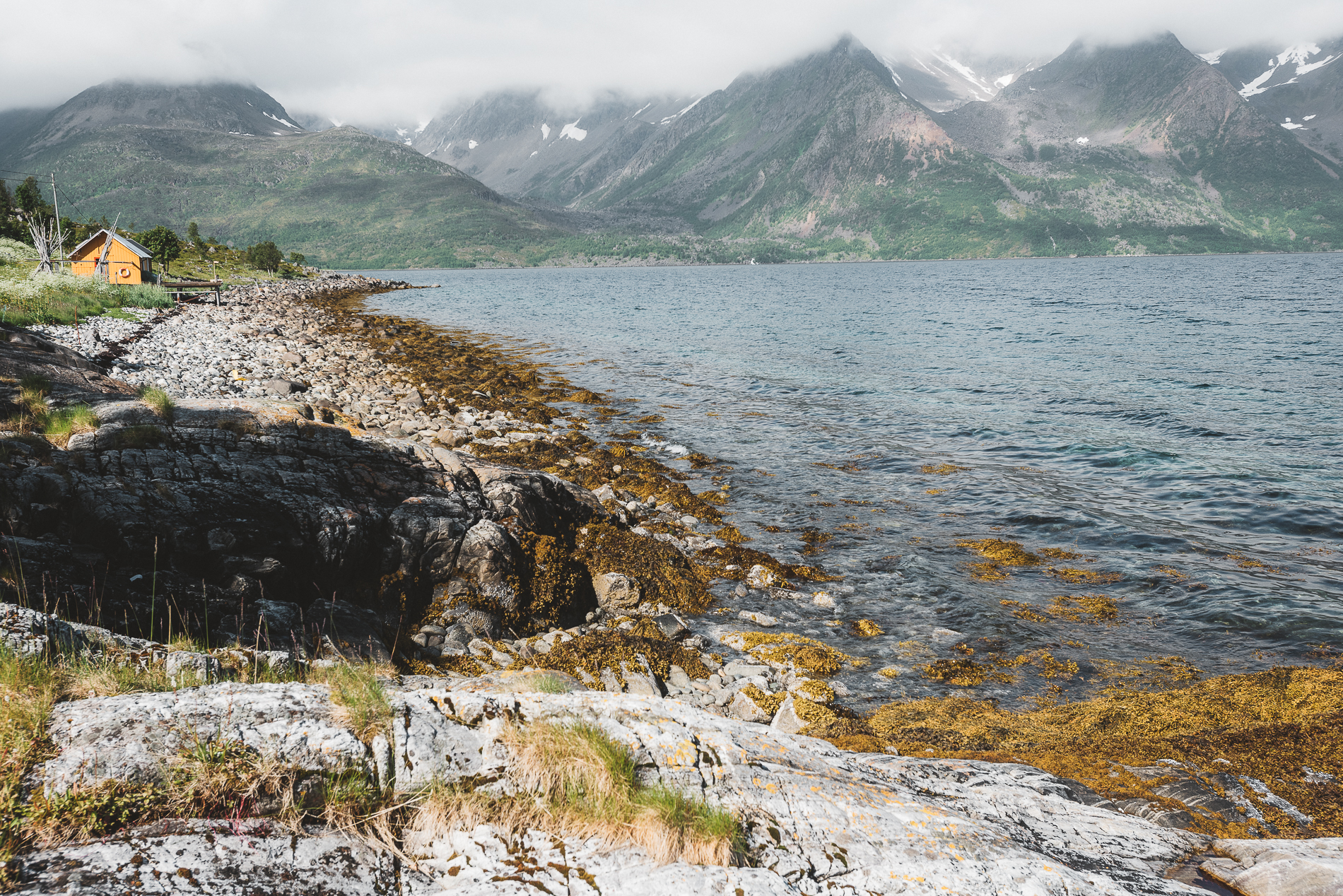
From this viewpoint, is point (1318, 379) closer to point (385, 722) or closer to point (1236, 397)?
point (1236, 397)

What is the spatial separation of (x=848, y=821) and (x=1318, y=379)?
46168mm

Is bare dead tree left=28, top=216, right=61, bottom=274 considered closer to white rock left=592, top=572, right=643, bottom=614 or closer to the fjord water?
the fjord water

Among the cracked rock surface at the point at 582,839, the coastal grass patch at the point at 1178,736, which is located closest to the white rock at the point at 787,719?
the coastal grass patch at the point at 1178,736

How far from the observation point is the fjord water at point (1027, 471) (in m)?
12.1

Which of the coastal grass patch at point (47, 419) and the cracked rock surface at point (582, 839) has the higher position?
the coastal grass patch at point (47, 419)

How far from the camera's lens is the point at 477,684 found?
5543 mm

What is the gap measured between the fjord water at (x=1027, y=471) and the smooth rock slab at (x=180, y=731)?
8.13 meters

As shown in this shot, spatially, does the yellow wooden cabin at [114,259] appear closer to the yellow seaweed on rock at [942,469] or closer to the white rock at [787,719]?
the yellow seaweed on rock at [942,469]

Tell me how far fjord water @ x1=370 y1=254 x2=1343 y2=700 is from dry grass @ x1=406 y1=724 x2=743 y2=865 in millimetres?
6786

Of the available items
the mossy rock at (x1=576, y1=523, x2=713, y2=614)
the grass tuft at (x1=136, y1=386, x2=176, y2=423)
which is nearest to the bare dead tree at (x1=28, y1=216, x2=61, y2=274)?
the grass tuft at (x1=136, y1=386, x2=176, y2=423)

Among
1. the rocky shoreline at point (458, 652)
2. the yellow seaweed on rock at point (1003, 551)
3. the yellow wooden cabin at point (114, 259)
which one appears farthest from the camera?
the yellow wooden cabin at point (114, 259)

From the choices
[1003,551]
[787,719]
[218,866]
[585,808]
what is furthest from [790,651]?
[218,866]

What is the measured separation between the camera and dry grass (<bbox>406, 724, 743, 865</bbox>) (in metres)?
4.06

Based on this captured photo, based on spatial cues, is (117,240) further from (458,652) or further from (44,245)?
(458,652)
